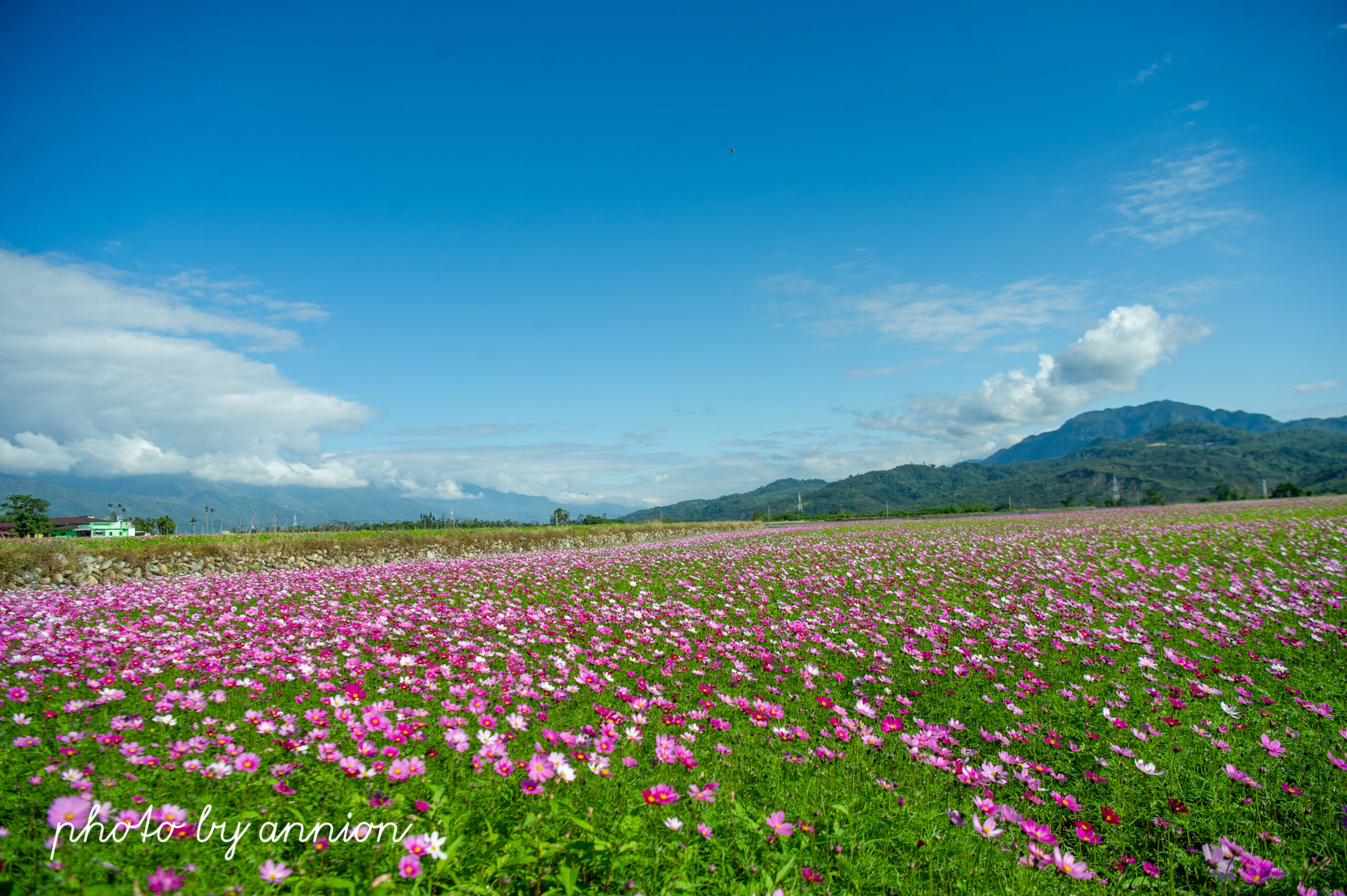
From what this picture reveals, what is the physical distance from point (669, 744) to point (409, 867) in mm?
1713

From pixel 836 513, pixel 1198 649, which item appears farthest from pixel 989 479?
pixel 1198 649

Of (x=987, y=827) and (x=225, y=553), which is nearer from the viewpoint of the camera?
(x=987, y=827)

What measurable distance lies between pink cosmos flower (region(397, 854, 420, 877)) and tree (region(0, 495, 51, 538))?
4255cm

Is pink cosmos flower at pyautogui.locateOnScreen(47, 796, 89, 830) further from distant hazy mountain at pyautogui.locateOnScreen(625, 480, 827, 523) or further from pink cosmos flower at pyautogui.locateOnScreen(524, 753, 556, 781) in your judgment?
distant hazy mountain at pyautogui.locateOnScreen(625, 480, 827, 523)

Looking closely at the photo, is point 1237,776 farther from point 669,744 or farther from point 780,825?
point 669,744

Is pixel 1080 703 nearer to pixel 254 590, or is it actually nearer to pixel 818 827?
pixel 818 827

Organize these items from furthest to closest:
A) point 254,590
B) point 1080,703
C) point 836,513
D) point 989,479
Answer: point 989,479, point 836,513, point 254,590, point 1080,703

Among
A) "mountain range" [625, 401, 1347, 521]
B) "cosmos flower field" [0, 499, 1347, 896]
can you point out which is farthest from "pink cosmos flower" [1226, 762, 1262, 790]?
"mountain range" [625, 401, 1347, 521]

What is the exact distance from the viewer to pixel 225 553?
14.7 m

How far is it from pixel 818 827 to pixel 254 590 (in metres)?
9.81

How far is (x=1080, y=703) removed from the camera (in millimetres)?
5227

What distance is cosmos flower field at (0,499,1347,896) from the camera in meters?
2.52

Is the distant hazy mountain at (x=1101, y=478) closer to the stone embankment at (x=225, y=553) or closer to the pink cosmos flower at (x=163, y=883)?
the stone embankment at (x=225, y=553)

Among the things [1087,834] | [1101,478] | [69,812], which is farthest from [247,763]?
[1101,478]
